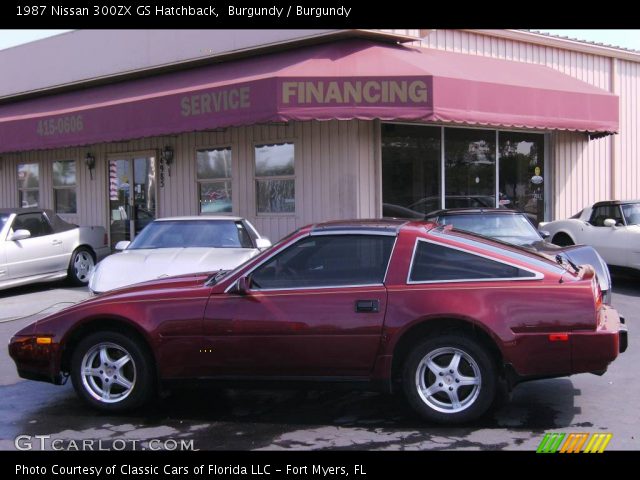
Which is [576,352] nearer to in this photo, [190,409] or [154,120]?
[190,409]

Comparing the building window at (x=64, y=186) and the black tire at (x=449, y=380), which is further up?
the building window at (x=64, y=186)

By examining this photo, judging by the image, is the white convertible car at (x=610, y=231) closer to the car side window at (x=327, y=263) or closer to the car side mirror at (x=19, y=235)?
the car side window at (x=327, y=263)

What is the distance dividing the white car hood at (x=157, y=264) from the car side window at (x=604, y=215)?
639cm

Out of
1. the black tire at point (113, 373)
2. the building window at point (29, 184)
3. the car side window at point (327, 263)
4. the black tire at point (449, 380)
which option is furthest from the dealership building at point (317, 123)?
the black tire at point (449, 380)

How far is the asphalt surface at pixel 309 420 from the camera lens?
4.59 metres

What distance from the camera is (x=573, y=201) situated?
14.9m

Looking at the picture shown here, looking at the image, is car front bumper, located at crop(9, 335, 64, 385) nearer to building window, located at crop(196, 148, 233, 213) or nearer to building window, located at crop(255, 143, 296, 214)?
building window, located at crop(255, 143, 296, 214)

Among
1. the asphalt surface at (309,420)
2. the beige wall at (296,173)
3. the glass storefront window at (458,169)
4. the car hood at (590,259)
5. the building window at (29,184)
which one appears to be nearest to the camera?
the asphalt surface at (309,420)

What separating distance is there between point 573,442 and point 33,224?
10.2 metres

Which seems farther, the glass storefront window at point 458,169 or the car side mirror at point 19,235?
the glass storefront window at point 458,169

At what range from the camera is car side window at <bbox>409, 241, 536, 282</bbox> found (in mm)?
4871

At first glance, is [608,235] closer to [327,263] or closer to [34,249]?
[327,263]

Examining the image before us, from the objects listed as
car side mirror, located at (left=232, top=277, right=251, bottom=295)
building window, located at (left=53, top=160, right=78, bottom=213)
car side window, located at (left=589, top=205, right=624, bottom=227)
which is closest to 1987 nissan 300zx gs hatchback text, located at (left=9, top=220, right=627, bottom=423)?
car side mirror, located at (left=232, top=277, right=251, bottom=295)

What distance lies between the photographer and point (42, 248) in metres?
11.8
